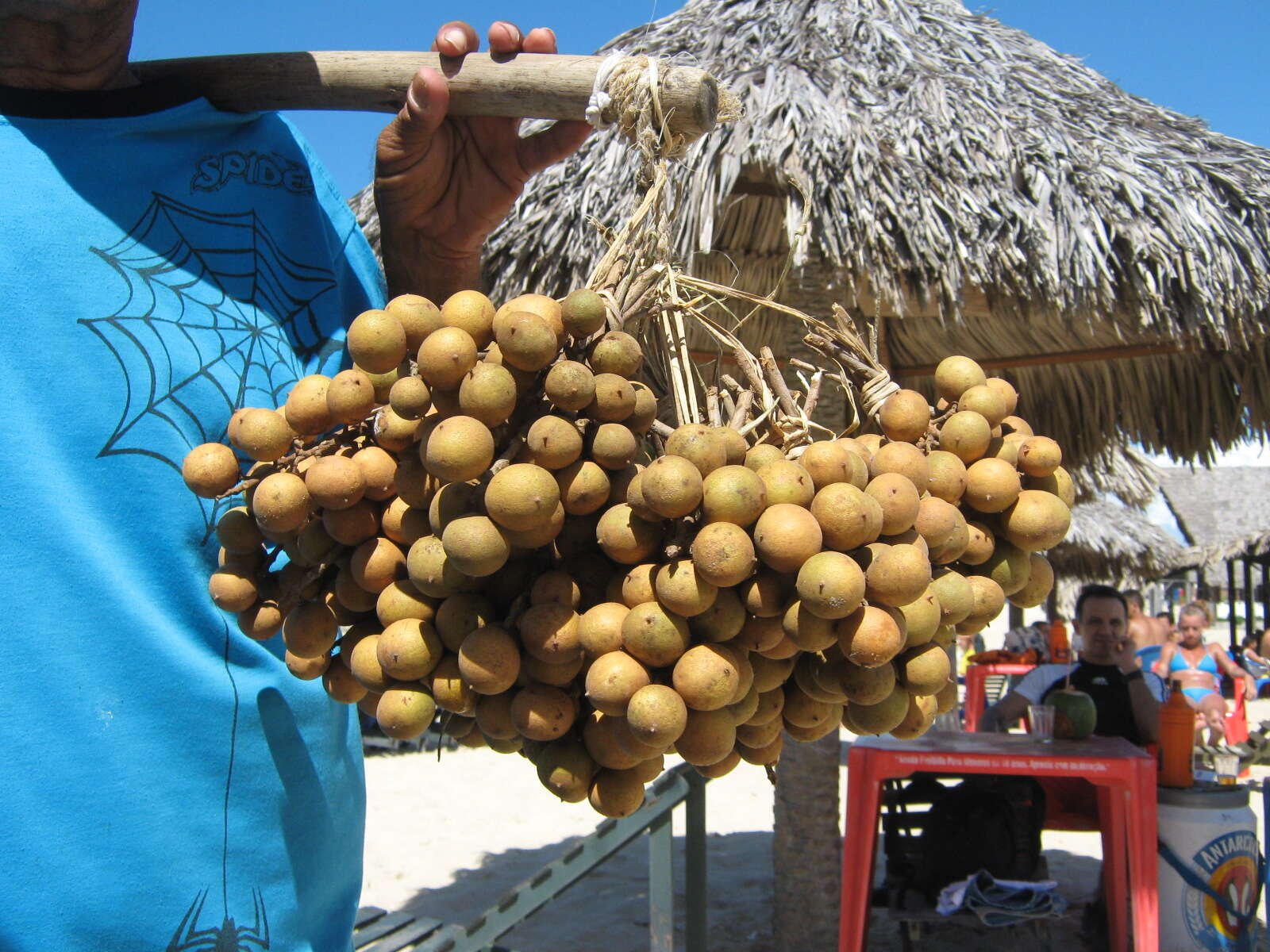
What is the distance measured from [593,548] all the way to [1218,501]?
1098 inches

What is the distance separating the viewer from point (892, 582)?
2.58 ft

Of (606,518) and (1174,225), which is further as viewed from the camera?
(1174,225)

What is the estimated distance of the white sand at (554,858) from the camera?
4.33m

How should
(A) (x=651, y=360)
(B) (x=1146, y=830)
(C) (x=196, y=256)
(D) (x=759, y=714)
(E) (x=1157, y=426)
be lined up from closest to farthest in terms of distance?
(D) (x=759, y=714) < (A) (x=651, y=360) < (C) (x=196, y=256) < (B) (x=1146, y=830) < (E) (x=1157, y=426)

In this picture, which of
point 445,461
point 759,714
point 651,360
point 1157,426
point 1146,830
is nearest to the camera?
point 445,461

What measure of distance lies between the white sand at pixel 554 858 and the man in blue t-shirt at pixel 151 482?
11.2 ft

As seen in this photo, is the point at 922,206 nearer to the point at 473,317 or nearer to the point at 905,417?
the point at 905,417

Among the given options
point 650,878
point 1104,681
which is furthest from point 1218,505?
point 650,878

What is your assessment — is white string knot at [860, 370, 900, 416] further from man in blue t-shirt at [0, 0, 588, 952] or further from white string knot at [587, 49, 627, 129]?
man in blue t-shirt at [0, 0, 588, 952]

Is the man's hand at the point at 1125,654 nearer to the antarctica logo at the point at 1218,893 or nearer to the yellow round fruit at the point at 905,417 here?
the antarctica logo at the point at 1218,893

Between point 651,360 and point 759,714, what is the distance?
0.49 m

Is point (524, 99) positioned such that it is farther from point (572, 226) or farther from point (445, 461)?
point (572, 226)

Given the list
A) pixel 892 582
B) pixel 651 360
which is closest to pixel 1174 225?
pixel 651 360

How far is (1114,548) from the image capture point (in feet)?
46.2
